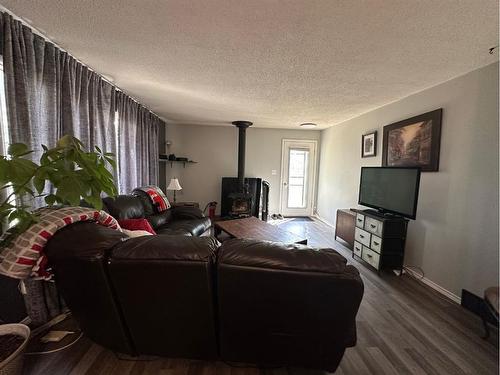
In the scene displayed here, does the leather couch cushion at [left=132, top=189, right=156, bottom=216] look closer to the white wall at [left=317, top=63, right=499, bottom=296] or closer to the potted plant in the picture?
the potted plant

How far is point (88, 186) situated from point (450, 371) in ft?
7.84

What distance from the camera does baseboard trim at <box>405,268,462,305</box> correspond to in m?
2.14

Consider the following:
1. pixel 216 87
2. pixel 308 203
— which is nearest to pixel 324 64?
pixel 216 87

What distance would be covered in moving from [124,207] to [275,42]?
7.70 ft

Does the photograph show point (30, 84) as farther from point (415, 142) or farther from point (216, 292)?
point (415, 142)

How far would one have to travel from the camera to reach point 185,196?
17.2ft

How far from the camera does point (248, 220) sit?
3420mm

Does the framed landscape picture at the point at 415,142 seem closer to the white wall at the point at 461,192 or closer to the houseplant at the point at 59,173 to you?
the white wall at the point at 461,192

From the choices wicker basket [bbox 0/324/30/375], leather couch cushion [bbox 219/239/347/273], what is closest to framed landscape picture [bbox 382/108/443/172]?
leather couch cushion [bbox 219/239/347/273]

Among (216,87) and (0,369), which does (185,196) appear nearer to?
(216,87)

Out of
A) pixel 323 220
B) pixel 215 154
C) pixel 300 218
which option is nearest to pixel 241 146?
pixel 215 154

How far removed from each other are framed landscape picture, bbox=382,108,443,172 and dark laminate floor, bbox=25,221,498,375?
1486mm

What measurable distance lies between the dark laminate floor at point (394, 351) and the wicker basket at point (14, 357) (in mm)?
338

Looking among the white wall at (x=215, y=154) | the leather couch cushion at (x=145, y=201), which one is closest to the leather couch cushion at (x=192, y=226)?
the leather couch cushion at (x=145, y=201)
